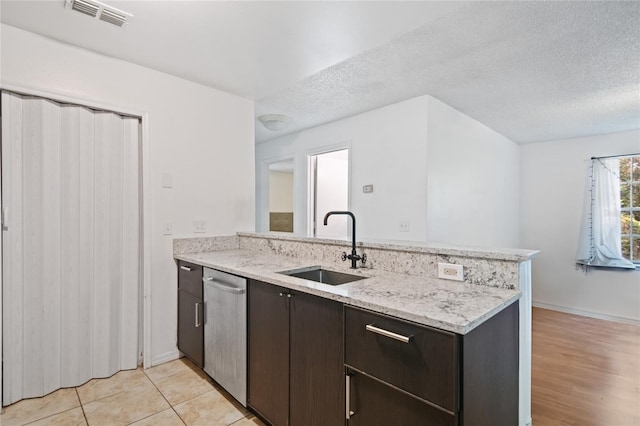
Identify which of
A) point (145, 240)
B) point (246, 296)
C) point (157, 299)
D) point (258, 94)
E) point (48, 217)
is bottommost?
point (157, 299)

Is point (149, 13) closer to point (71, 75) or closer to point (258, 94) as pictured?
point (71, 75)

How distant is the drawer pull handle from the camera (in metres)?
1.06

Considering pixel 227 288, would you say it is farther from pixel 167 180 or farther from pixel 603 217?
pixel 603 217

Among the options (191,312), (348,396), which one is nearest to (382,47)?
(348,396)

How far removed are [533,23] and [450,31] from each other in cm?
48

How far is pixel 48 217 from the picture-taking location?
2.06 meters

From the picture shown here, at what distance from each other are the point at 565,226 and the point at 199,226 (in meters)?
5.03

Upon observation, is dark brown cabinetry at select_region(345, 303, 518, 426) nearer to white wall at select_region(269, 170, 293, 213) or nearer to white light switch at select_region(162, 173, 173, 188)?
white light switch at select_region(162, 173, 173, 188)

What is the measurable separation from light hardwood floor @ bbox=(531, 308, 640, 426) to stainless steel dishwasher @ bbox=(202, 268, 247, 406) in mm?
1839

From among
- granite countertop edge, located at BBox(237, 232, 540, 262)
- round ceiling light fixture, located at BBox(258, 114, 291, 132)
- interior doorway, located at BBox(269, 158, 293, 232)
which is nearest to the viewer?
granite countertop edge, located at BBox(237, 232, 540, 262)

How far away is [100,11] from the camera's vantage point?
1.78 meters

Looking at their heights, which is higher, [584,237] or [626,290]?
[584,237]

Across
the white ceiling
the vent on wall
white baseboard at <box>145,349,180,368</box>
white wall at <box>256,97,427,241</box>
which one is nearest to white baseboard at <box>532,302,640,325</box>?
the white ceiling

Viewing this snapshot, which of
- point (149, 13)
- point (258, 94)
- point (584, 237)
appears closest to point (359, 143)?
point (258, 94)
